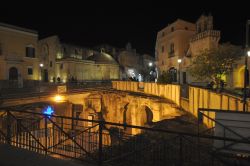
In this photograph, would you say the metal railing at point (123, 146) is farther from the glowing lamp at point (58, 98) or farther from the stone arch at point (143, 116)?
the stone arch at point (143, 116)

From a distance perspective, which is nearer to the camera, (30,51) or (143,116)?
(143,116)

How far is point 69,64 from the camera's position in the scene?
45.1 metres

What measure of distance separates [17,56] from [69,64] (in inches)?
579

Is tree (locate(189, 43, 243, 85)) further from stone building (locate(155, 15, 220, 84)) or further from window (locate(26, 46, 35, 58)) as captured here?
window (locate(26, 46, 35, 58))

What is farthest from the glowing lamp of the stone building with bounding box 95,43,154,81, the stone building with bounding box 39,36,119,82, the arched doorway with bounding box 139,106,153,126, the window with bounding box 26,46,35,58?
the stone building with bounding box 95,43,154,81

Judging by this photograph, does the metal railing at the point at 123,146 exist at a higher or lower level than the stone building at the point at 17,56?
lower

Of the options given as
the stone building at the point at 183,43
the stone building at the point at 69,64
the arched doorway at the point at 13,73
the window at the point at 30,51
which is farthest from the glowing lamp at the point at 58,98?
the stone building at the point at 69,64

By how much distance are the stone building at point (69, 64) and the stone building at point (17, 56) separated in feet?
35.8

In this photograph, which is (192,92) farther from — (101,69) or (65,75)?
(101,69)

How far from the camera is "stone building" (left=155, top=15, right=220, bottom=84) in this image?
30.8m

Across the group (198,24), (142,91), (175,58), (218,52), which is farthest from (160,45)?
(218,52)

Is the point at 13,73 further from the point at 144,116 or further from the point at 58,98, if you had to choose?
the point at 144,116

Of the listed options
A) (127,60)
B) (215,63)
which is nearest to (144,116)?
(215,63)

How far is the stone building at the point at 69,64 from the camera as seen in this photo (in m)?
45.7
